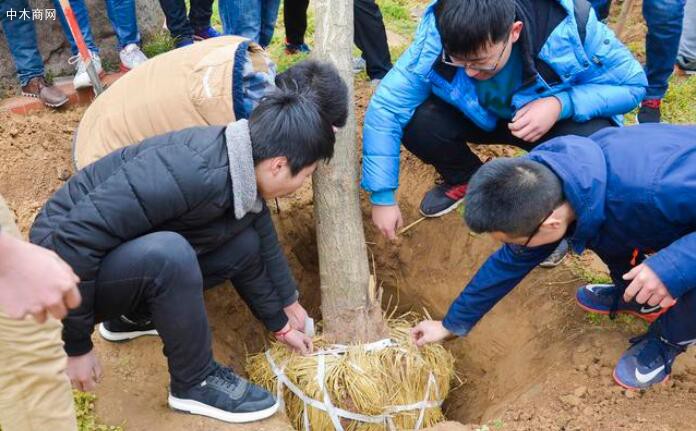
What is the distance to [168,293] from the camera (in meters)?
2.04

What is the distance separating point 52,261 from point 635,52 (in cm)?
477

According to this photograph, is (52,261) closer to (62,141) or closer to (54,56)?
(62,141)

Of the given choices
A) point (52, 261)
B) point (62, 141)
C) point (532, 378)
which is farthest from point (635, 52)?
point (52, 261)

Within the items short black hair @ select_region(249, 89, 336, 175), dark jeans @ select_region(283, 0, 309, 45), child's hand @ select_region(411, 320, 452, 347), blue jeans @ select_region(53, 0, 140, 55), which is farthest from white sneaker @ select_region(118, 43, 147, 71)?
child's hand @ select_region(411, 320, 452, 347)

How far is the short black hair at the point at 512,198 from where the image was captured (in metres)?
1.98

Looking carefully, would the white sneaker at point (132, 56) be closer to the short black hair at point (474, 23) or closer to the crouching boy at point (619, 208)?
the short black hair at point (474, 23)

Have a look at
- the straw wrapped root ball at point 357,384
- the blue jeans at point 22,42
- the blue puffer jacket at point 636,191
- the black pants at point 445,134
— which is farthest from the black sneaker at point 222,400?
the blue jeans at point 22,42

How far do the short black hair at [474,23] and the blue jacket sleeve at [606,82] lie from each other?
490 mm

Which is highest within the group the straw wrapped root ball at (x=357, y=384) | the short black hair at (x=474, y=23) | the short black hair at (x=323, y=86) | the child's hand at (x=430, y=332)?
the short black hair at (x=474, y=23)

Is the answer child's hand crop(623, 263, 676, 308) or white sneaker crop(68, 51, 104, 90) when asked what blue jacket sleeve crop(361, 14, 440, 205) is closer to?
child's hand crop(623, 263, 676, 308)

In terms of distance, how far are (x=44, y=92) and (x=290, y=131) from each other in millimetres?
2370

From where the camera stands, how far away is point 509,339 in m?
3.04

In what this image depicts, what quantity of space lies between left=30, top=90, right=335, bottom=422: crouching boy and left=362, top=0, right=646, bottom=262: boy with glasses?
0.72 m

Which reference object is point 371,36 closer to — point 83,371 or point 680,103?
point 680,103
